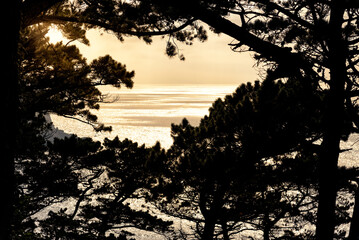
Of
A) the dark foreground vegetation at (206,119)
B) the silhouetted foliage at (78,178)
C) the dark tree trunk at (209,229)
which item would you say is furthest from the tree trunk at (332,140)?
the silhouetted foliage at (78,178)

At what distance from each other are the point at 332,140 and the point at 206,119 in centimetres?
740

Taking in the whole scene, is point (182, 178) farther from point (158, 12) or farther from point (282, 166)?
point (158, 12)

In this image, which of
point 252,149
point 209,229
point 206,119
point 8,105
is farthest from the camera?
A: point 206,119

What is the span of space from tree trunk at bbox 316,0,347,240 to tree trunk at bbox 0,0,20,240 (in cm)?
A: 346

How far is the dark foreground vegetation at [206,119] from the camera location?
3639 mm

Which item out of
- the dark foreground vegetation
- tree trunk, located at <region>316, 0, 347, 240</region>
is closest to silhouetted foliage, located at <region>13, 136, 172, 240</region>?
the dark foreground vegetation

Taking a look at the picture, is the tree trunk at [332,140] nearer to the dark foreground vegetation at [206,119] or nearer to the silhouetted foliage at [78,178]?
the dark foreground vegetation at [206,119]

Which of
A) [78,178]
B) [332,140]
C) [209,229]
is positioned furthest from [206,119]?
[332,140]

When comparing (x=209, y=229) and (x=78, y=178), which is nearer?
(x=209, y=229)

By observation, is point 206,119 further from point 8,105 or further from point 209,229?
point 8,105

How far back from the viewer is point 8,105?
2.50 m

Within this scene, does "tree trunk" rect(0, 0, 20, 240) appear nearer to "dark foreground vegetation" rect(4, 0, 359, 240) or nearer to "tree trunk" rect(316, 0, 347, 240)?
"dark foreground vegetation" rect(4, 0, 359, 240)

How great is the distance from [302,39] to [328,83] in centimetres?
229

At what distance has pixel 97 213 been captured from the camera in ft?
39.9
